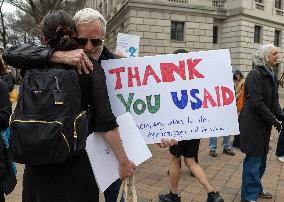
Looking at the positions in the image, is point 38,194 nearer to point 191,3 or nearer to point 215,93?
point 215,93

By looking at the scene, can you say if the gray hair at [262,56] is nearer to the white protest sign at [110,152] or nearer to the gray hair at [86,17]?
the white protest sign at [110,152]

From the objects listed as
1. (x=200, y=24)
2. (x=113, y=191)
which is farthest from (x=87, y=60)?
(x=200, y=24)

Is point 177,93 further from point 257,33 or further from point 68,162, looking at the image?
point 257,33

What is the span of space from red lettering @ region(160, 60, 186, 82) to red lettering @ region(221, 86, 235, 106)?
1.07ft

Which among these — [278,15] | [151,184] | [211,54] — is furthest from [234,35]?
[211,54]

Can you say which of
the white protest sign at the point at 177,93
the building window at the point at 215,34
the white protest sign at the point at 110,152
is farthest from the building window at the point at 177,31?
the white protest sign at the point at 110,152

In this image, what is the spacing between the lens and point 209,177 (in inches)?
215

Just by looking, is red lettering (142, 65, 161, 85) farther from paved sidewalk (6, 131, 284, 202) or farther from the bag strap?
paved sidewalk (6, 131, 284, 202)

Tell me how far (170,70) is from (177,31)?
22281mm

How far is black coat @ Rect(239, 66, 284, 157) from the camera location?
158 inches

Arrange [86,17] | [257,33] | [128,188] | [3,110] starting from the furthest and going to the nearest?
[257,33]
[3,110]
[128,188]
[86,17]

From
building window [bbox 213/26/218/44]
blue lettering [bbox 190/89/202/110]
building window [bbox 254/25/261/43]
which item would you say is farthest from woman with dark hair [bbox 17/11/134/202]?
building window [bbox 254/25/261/43]

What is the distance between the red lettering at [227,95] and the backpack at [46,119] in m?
1.39

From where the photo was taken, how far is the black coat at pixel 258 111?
4020 mm
